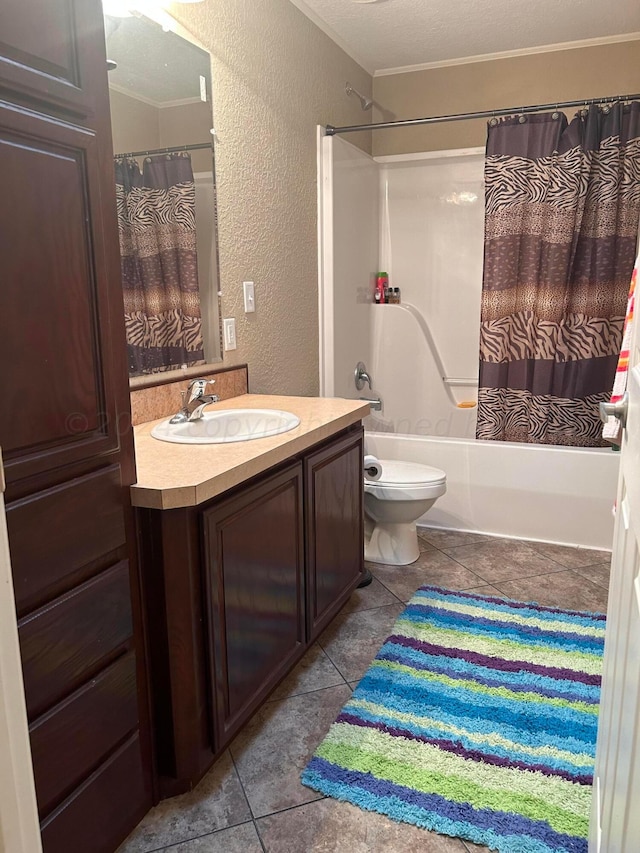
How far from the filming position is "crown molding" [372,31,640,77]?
10.7 feet

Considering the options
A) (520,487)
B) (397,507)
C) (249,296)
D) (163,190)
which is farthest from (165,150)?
(520,487)

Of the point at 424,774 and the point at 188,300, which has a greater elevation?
the point at 188,300

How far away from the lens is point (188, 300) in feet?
7.31

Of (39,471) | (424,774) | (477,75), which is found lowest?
(424,774)

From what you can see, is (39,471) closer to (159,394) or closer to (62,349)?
(62,349)

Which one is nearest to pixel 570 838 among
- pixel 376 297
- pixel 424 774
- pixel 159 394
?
pixel 424 774

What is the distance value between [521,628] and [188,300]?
1.67 metres

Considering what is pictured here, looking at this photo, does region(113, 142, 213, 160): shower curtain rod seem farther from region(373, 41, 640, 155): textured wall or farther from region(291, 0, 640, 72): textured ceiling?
region(373, 41, 640, 155): textured wall

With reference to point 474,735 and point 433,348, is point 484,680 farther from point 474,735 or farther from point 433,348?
point 433,348

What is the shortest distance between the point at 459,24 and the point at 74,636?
3.19 m

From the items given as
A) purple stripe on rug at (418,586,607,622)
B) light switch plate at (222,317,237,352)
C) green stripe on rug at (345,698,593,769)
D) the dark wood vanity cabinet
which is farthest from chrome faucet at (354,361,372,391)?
green stripe on rug at (345,698,593,769)

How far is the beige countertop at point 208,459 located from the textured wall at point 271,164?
0.62 m

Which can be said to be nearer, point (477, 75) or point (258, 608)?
point (258, 608)

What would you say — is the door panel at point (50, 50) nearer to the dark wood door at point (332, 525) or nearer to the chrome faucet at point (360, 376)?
the dark wood door at point (332, 525)
